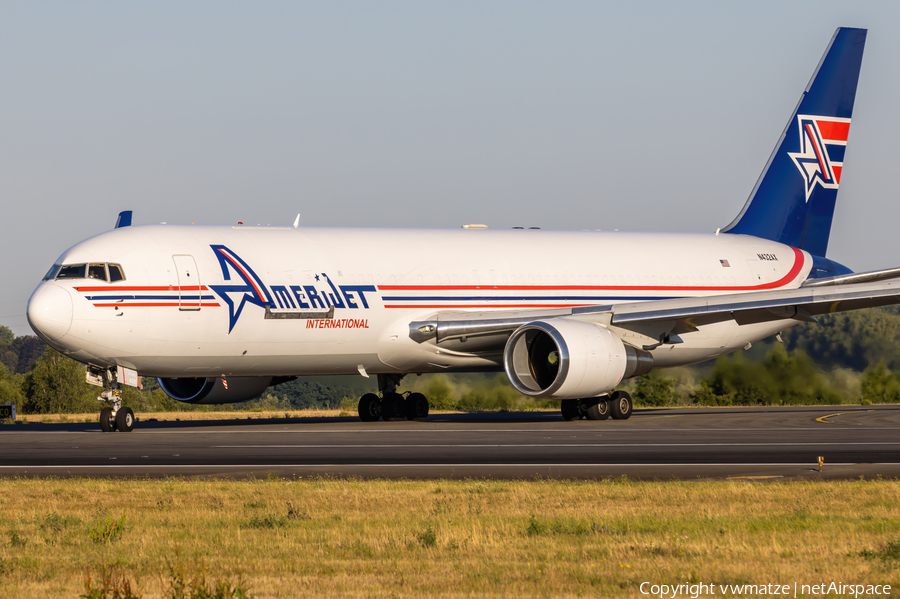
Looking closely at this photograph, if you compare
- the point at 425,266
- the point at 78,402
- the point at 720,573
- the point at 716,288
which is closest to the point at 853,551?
the point at 720,573

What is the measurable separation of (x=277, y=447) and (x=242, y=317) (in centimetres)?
514

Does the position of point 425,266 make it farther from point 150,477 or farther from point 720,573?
point 720,573

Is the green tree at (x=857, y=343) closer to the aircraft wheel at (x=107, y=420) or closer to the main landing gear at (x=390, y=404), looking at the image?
the main landing gear at (x=390, y=404)

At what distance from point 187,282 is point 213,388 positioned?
158 inches

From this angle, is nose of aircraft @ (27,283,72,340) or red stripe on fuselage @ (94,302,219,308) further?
red stripe on fuselage @ (94,302,219,308)

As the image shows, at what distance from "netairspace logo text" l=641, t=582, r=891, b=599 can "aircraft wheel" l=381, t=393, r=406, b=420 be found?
799 inches

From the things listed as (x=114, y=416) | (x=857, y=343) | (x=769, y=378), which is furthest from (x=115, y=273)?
(x=857, y=343)

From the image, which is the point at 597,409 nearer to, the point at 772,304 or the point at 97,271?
the point at 772,304

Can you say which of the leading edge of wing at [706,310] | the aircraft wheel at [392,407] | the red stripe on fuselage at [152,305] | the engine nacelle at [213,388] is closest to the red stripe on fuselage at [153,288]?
the red stripe on fuselage at [152,305]

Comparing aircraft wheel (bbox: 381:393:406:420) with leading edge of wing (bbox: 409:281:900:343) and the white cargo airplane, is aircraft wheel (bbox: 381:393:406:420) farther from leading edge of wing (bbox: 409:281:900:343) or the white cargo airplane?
leading edge of wing (bbox: 409:281:900:343)

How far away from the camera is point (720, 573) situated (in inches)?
286

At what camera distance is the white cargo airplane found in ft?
70.6

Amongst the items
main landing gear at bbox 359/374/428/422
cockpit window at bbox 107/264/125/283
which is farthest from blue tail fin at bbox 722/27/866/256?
cockpit window at bbox 107/264/125/283

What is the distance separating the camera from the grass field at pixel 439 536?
23.5 ft
